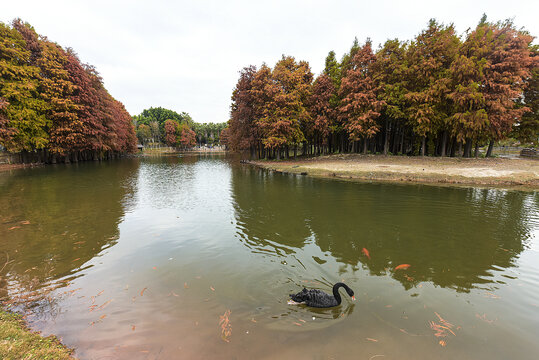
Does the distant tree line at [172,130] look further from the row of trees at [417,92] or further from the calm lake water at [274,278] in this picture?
the calm lake water at [274,278]

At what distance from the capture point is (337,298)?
544cm

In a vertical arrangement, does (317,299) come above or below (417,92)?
below

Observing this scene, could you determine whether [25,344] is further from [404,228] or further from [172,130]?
[172,130]

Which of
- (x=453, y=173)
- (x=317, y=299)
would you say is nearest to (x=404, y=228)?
(x=317, y=299)

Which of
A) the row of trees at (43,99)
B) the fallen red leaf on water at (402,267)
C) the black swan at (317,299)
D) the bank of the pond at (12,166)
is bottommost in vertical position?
the fallen red leaf on water at (402,267)

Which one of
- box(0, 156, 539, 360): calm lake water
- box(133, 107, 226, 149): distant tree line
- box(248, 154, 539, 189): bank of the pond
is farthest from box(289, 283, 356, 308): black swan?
box(133, 107, 226, 149): distant tree line

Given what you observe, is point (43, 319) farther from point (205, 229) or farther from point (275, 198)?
point (275, 198)

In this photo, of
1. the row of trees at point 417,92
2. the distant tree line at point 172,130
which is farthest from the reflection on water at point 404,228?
the distant tree line at point 172,130

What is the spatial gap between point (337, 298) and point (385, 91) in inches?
1494

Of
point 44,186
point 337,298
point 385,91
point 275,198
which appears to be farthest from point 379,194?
point 44,186

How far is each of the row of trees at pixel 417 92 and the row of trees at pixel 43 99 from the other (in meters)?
28.5

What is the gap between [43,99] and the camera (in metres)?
37.7

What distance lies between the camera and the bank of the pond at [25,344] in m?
3.38

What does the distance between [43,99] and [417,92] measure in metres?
61.1
